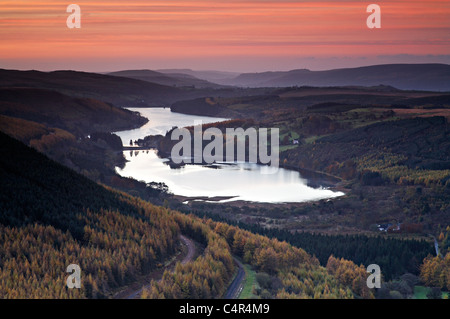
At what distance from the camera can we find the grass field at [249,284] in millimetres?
29406

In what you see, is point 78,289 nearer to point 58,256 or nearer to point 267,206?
point 58,256

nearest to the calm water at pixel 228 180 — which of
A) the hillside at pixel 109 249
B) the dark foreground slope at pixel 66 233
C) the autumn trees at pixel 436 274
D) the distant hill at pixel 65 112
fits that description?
the dark foreground slope at pixel 66 233

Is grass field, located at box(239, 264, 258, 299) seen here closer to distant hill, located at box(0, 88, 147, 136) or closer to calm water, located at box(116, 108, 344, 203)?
calm water, located at box(116, 108, 344, 203)

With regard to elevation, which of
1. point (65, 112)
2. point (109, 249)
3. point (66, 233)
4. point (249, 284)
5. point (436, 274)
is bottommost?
point (436, 274)

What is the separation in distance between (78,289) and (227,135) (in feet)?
341

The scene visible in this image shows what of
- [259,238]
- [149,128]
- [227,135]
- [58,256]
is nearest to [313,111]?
[227,135]

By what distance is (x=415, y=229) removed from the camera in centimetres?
5822

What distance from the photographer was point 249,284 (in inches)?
1256

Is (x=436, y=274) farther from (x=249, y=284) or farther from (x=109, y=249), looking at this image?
(x=109, y=249)

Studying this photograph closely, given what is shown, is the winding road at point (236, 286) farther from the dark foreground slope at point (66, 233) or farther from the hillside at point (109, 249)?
the dark foreground slope at point (66, 233)

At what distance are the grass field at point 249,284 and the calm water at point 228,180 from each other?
38998 mm

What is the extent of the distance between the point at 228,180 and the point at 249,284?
57.5 metres

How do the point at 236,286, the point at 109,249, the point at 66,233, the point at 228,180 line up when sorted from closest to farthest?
the point at 236,286 → the point at 109,249 → the point at 66,233 → the point at 228,180

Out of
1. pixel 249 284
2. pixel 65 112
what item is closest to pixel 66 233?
pixel 249 284
